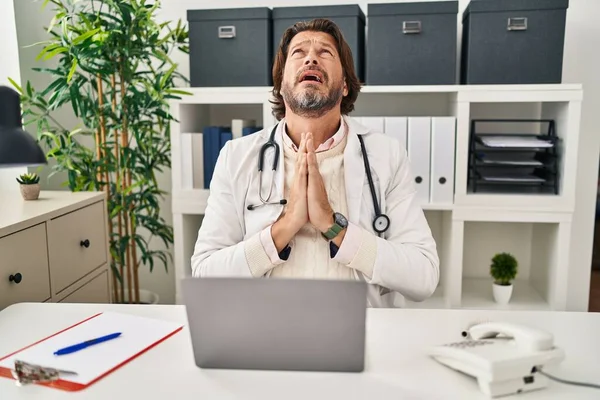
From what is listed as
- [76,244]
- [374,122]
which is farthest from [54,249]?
[374,122]

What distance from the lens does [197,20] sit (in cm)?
235

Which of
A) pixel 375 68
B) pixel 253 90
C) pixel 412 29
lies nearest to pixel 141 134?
pixel 253 90

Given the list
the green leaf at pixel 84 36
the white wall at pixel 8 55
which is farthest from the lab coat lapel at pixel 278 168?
the white wall at pixel 8 55

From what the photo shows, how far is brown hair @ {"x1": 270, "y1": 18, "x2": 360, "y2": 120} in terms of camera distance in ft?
5.56

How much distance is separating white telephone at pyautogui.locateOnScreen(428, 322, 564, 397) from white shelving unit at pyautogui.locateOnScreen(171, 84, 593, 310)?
142 centimetres

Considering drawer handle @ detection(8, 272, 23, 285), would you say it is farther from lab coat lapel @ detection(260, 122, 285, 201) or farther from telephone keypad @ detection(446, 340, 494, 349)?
telephone keypad @ detection(446, 340, 494, 349)

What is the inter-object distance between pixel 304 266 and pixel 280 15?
4.17 ft

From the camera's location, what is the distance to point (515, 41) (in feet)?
7.18

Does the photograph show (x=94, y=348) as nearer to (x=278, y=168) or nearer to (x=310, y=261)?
(x=310, y=261)

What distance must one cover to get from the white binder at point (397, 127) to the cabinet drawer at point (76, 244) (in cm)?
123

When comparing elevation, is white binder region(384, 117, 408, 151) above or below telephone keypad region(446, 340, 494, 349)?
above

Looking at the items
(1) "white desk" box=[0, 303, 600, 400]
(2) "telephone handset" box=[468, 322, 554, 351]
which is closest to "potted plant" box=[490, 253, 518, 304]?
(1) "white desk" box=[0, 303, 600, 400]

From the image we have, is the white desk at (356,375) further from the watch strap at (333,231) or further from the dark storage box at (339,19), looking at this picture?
the dark storage box at (339,19)

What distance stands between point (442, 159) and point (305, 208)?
3.45 ft
